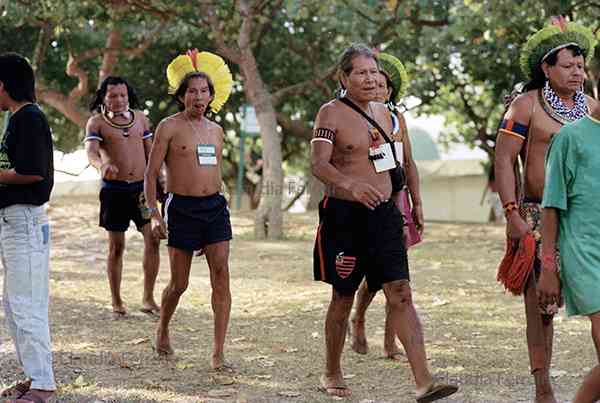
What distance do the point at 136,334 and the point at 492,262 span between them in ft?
22.3

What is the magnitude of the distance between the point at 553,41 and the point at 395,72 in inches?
60.7

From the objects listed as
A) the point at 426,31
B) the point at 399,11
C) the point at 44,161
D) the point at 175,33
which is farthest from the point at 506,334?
the point at 175,33

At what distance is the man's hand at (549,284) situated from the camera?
Answer: 14.8 ft

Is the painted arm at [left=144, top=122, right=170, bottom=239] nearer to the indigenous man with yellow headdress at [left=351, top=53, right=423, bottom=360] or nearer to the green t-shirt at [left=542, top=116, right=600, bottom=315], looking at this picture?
the indigenous man with yellow headdress at [left=351, top=53, right=423, bottom=360]

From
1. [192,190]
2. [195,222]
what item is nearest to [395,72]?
[192,190]

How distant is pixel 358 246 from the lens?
5742 mm

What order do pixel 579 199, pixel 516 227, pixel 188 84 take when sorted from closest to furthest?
1. pixel 579 199
2. pixel 516 227
3. pixel 188 84

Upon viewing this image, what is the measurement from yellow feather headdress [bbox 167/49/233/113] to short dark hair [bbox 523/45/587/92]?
218cm

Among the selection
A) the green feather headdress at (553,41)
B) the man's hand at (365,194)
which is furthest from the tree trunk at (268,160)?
the man's hand at (365,194)

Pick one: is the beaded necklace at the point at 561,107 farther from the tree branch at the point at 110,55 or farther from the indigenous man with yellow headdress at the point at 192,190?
the tree branch at the point at 110,55

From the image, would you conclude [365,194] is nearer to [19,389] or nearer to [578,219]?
[578,219]

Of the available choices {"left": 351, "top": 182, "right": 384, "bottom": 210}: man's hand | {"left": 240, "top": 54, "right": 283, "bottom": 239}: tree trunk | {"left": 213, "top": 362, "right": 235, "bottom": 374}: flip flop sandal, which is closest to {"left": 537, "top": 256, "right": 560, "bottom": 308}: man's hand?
{"left": 351, "top": 182, "right": 384, "bottom": 210}: man's hand

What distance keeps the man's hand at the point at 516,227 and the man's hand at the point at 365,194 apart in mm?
690

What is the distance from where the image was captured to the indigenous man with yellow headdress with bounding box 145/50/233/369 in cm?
666
